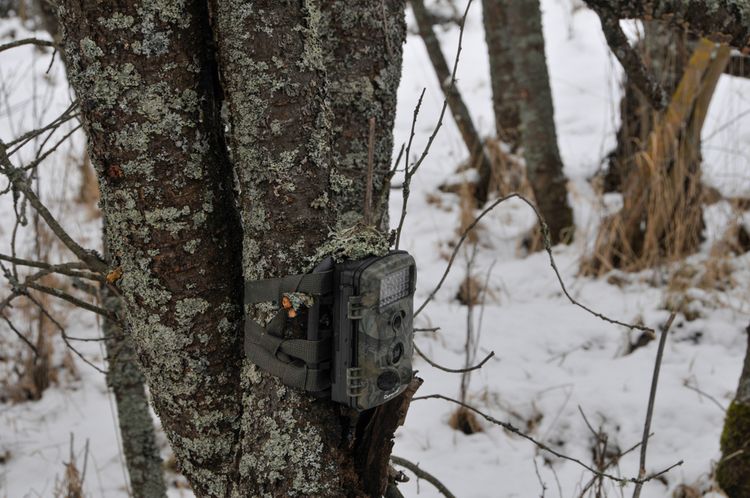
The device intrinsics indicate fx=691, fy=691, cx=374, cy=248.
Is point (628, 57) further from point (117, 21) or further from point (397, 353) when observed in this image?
point (117, 21)

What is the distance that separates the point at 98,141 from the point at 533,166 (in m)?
2.88

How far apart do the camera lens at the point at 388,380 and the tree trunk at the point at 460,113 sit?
318cm

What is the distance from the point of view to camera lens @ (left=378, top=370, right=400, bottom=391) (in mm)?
891

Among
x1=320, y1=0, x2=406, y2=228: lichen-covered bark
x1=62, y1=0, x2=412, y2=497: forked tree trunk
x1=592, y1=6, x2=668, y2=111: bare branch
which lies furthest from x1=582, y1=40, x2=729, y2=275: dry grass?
x1=62, y1=0, x2=412, y2=497: forked tree trunk

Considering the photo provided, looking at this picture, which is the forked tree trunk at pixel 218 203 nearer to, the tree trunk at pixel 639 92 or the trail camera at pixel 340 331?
the trail camera at pixel 340 331

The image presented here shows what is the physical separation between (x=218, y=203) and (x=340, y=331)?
0.26 m

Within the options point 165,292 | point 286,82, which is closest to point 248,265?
point 165,292

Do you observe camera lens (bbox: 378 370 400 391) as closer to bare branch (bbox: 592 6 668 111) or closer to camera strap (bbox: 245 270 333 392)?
camera strap (bbox: 245 270 333 392)

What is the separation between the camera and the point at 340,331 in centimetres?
88

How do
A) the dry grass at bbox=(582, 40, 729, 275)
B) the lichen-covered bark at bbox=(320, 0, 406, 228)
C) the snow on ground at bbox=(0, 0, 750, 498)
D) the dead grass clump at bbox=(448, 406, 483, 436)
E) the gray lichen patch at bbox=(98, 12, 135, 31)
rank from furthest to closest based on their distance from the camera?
the dry grass at bbox=(582, 40, 729, 275) → the dead grass clump at bbox=(448, 406, 483, 436) → the snow on ground at bbox=(0, 0, 750, 498) → the lichen-covered bark at bbox=(320, 0, 406, 228) → the gray lichen patch at bbox=(98, 12, 135, 31)

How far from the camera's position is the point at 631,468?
212 centimetres

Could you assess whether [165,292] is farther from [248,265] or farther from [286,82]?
[286,82]

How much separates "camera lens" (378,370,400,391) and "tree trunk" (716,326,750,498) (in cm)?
136

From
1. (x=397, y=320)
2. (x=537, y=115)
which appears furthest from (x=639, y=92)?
(x=397, y=320)
